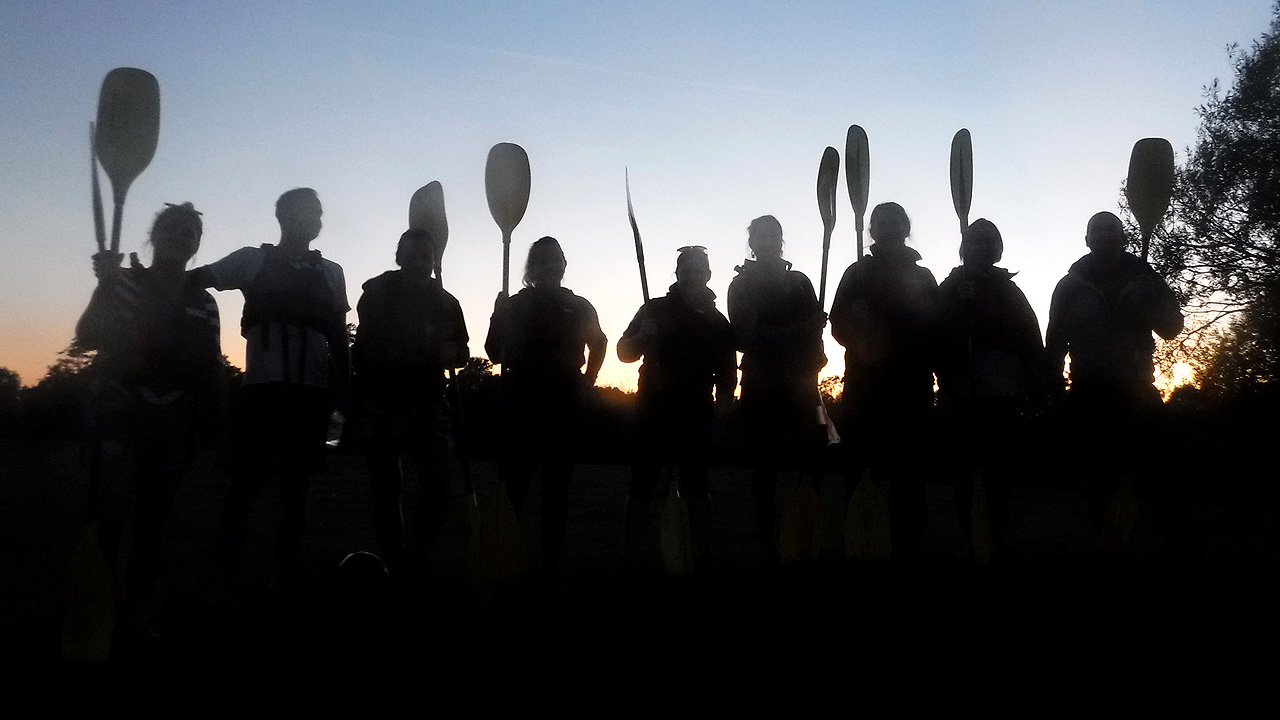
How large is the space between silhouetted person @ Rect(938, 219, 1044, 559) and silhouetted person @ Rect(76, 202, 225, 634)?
116 inches

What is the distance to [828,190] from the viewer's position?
558 cm

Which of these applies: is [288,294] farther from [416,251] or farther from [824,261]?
[824,261]

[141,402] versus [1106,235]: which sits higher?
[1106,235]

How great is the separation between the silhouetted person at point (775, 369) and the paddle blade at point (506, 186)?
1063 mm

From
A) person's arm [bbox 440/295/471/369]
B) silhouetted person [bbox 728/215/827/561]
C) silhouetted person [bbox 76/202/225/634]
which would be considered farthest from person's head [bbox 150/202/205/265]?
silhouetted person [bbox 728/215/827/561]

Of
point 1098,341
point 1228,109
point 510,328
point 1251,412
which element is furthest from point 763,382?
point 1228,109

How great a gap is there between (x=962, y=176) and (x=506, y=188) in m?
2.21

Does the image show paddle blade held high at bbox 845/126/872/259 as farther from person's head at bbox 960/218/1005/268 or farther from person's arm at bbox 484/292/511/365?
person's arm at bbox 484/292/511/365

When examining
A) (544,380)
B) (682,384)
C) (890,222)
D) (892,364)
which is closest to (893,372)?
(892,364)

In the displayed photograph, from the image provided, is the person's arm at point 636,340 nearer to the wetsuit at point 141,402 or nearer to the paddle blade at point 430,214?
the paddle blade at point 430,214

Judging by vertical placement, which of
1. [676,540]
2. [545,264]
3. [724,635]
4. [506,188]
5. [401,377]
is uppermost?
[506,188]

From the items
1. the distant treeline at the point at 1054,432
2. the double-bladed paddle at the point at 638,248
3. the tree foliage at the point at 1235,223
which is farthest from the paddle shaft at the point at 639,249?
the tree foliage at the point at 1235,223

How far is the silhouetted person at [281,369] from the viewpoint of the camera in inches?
144

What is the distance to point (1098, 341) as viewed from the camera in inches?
185
